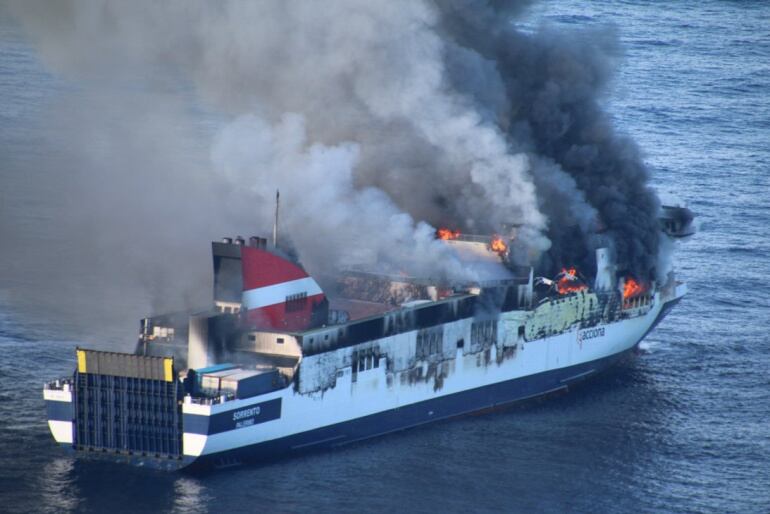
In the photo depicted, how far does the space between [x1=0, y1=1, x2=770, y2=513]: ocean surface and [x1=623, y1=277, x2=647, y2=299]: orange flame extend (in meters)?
4.84

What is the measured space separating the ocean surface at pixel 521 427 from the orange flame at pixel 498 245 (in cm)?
1068

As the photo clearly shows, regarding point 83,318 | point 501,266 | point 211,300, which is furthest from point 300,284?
point 83,318

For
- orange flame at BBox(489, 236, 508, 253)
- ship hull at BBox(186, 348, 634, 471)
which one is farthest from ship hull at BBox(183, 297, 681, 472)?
orange flame at BBox(489, 236, 508, 253)

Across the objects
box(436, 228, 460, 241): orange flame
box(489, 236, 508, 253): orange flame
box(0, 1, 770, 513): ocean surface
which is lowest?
box(0, 1, 770, 513): ocean surface

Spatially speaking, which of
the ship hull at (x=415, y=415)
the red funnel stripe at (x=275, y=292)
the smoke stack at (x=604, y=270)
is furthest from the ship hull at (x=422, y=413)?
the red funnel stripe at (x=275, y=292)

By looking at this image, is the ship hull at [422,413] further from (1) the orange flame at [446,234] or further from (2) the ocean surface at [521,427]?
(1) the orange flame at [446,234]

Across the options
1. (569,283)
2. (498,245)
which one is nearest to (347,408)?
(498,245)

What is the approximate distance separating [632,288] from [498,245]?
40.4 feet

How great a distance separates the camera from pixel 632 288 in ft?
417

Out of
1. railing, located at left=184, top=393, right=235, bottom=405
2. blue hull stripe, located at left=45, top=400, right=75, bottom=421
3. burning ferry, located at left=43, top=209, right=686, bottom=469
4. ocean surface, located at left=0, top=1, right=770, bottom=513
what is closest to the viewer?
railing, located at left=184, top=393, right=235, bottom=405

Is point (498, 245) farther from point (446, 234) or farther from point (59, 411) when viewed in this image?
point (59, 411)

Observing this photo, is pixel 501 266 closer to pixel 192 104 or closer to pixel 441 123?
pixel 441 123

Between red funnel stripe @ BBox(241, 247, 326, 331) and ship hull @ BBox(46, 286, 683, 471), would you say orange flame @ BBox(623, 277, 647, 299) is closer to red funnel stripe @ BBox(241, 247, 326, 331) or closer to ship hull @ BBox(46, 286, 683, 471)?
ship hull @ BBox(46, 286, 683, 471)

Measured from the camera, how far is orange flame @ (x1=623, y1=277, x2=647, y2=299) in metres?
127
